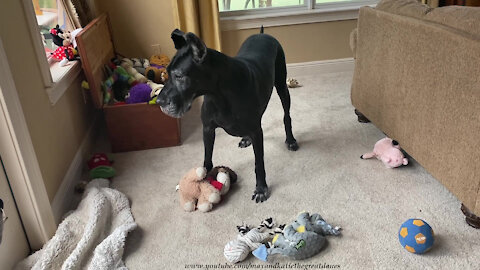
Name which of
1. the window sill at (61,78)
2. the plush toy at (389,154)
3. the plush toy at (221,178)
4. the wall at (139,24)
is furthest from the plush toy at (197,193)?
the wall at (139,24)

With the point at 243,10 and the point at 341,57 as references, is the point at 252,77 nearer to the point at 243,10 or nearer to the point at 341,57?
the point at 243,10

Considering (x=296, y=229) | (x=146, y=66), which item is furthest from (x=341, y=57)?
(x=296, y=229)

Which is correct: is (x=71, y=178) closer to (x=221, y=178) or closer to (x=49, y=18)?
(x=221, y=178)

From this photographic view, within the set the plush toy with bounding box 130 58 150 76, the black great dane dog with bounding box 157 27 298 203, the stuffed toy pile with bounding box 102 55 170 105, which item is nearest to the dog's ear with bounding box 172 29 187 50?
the black great dane dog with bounding box 157 27 298 203

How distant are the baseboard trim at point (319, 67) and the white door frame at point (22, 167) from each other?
2.45 metres

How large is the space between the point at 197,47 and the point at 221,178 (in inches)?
25.8

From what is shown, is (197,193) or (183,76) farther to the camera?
(197,193)

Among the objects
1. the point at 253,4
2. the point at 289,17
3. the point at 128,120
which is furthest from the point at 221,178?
the point at 253,4

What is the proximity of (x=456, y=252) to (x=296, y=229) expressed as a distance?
1.89 feet

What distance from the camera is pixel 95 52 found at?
93.0 inches

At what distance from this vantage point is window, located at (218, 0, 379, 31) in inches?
129

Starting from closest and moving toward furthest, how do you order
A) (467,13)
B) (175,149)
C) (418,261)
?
1. (418,261)
2. (467,13)
3. (175,149)

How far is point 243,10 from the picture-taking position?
3.34 metres

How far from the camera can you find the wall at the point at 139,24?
9.95 ft
